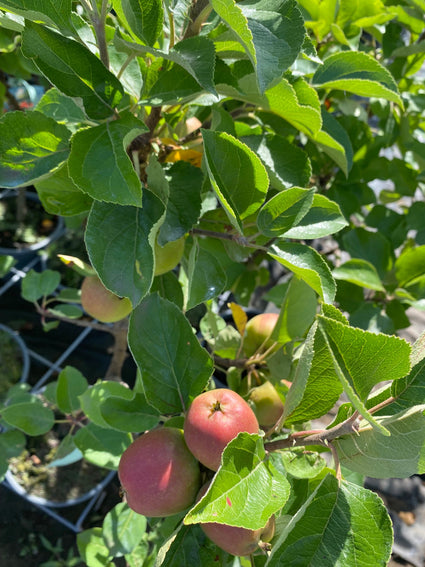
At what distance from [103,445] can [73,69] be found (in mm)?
507

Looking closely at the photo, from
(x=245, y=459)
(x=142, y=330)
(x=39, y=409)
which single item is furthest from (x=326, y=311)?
(x=39, y=409)

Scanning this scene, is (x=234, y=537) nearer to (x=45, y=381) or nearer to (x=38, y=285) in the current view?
(x=38, y=285)

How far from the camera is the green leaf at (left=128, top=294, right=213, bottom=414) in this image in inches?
24.1

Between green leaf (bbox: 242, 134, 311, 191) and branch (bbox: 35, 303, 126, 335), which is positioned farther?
branch (bbox: 35, 303, 126, 335)

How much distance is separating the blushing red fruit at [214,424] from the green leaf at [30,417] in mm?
506

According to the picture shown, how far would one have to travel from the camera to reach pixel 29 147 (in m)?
0.51

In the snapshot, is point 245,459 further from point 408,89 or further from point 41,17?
point 408,89

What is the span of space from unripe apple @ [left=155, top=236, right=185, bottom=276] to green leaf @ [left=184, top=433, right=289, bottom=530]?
25 centimetres

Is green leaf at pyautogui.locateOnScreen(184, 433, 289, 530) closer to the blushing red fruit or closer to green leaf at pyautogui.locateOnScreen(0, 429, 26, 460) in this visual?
the blushing red fruit

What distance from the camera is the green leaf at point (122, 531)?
32.9 inches

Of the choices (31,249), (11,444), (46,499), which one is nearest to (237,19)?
(11,444)

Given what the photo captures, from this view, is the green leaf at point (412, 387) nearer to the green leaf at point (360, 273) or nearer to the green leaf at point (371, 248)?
the green leaf at point (360, 273)

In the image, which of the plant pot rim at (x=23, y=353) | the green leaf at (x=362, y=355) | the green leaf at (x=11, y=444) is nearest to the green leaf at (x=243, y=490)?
the green leaf at (x=362, y=355)

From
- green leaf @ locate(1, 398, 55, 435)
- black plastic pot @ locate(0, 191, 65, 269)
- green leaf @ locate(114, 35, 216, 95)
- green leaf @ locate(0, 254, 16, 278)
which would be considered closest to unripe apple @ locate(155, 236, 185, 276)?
green leaf @ locate(114, 35, 216, 95)
